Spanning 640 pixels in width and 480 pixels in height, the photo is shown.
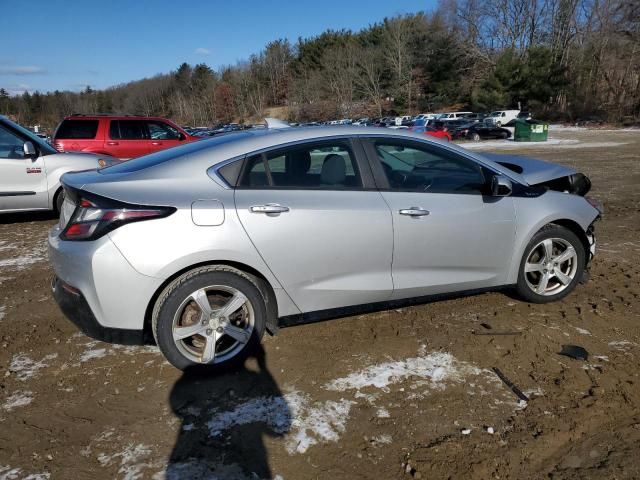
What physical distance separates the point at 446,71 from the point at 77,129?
71411 mm

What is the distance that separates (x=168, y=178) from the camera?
120 inches

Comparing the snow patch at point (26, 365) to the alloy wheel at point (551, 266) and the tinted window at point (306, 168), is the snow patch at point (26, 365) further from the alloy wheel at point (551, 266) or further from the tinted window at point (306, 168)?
the alloy wheel at point (551, 266)

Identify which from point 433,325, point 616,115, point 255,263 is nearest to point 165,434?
point 255,263

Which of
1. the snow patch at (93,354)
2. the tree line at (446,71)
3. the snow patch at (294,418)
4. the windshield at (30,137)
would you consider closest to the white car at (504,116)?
the tree line at (446,71)

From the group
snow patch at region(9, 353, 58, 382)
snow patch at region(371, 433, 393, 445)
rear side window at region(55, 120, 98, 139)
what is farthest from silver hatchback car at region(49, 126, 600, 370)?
rear side window at region(55, 120, 98, 139)

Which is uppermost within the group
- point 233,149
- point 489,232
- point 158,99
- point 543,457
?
point 158,99

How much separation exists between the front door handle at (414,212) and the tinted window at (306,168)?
37cm

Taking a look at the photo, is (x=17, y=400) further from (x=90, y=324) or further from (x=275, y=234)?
(x=275, y=234)

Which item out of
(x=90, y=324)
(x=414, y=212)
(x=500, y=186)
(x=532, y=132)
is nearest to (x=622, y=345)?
(x=500, y=186)

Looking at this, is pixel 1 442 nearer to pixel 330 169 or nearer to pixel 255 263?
pixel 255 263

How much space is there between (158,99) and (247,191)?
127805 mm

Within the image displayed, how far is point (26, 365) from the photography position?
11.0 ft

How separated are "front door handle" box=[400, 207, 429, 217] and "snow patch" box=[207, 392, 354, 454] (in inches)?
52.8

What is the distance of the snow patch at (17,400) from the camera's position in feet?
9.35
